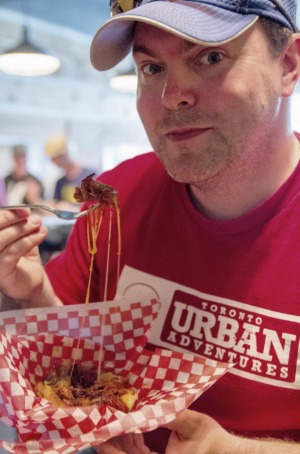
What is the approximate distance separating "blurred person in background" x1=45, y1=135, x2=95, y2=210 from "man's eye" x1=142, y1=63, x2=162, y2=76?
17.0 ft

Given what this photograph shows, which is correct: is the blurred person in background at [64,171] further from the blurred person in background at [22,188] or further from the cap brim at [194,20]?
the cap brim at [194,20]

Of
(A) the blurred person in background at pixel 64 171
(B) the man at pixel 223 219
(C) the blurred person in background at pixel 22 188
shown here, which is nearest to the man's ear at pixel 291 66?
(B) the man at pixel 223 219

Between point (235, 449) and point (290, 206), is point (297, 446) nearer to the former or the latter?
point (235, 449)

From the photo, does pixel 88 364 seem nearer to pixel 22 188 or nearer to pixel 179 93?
pixel 179 93

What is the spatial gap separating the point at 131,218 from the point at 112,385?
615mm

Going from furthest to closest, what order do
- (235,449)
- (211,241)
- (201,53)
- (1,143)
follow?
(1,143)
(211,241)
(201,53)
(235,449)

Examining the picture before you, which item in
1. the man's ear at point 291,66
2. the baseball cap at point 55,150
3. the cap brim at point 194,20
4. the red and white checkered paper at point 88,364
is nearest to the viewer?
the red and white checkered paper at point 88,364

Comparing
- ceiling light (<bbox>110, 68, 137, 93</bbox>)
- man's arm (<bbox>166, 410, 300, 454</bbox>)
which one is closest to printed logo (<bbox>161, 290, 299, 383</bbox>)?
man's arm (<bbox>166, 410, 300, 454</bbox>)

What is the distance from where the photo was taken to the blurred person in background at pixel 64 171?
22.8 feet

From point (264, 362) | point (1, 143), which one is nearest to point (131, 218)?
point (264, 362)

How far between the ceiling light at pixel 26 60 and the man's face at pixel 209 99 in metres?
3.70

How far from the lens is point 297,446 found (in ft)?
4.14

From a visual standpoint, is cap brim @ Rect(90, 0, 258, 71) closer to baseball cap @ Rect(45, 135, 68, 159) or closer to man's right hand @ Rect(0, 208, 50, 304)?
man's right hand @ Rect(0, 208, 50, 304)

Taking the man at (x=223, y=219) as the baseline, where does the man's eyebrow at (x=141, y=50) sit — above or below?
above
